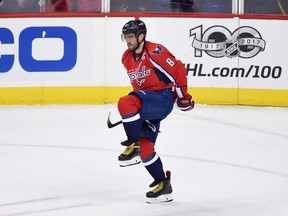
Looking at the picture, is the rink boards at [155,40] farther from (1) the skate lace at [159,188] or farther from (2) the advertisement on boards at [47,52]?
(1) the skate lace at [159,188]

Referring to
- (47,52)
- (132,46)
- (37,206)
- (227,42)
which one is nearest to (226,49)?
(227,42)

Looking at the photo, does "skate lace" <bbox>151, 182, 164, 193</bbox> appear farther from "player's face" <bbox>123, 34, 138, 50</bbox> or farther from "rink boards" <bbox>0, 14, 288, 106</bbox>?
"rink boards" <bbox>0, 14, 288, 106</bbox>

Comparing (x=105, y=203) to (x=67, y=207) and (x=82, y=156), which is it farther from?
(x=82, y=156)

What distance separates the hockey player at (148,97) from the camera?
5676mm

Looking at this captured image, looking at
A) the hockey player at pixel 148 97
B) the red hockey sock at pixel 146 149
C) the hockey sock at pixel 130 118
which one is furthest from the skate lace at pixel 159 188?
the hockey sock at pixel 130 118

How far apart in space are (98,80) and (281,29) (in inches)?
83.2

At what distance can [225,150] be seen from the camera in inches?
307

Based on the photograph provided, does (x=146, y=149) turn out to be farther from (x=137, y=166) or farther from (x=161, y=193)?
(x=137, y=166)

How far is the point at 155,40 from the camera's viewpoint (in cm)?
1020

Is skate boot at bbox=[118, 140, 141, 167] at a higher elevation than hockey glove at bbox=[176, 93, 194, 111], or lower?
lower

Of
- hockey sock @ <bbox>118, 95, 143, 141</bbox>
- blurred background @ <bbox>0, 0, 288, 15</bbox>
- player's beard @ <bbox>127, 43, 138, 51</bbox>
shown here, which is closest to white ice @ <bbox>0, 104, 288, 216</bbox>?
hockey sock @ <bbox>118, 95, 143, 141</bbox>

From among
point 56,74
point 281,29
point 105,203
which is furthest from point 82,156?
point 281,29

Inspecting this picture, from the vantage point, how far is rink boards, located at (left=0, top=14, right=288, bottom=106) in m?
10.1

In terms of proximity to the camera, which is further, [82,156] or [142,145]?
[82,156]
